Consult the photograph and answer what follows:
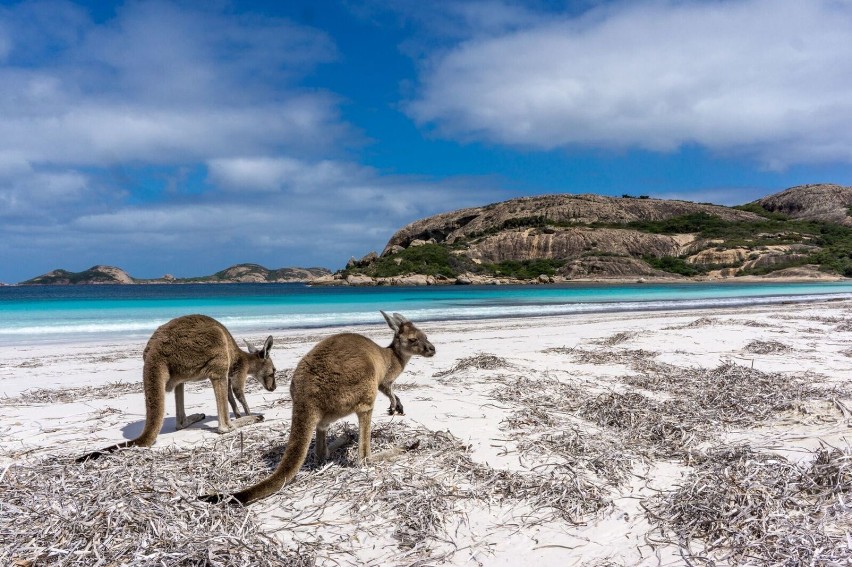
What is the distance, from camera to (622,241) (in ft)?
327

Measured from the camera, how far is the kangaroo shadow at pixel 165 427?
5836 millimetres

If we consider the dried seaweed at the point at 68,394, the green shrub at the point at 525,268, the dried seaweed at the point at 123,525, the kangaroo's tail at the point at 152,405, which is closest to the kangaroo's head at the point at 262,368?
the kangaroo's tail at the point at 152,405

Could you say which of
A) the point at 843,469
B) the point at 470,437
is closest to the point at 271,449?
the point at 470,437

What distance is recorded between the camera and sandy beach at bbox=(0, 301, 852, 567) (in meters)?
3.16

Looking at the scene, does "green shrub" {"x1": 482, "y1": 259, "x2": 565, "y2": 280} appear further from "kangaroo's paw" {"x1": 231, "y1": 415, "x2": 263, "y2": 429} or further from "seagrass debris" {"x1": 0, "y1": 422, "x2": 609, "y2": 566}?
"seagrass debris" {"x1": 0, "y1": 422, "x2": 609, "y2": 566}

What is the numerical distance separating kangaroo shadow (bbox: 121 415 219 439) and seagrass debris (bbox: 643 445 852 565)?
4.88 meters

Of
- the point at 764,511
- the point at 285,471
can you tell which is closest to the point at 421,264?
the point at 285,471

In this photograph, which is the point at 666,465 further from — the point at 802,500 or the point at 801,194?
the point at 801,194

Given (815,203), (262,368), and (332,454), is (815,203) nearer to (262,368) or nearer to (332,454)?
(262,368)

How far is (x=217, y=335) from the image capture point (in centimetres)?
Answer: 546

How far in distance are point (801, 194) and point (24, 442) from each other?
17043 centimetres

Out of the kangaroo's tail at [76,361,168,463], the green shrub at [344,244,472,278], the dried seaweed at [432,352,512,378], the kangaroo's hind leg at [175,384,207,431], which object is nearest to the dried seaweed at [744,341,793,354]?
the dried seaweed at [432,352,512,378]

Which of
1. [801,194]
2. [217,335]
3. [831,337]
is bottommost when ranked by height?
[831,337]

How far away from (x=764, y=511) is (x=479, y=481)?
6.59ft
